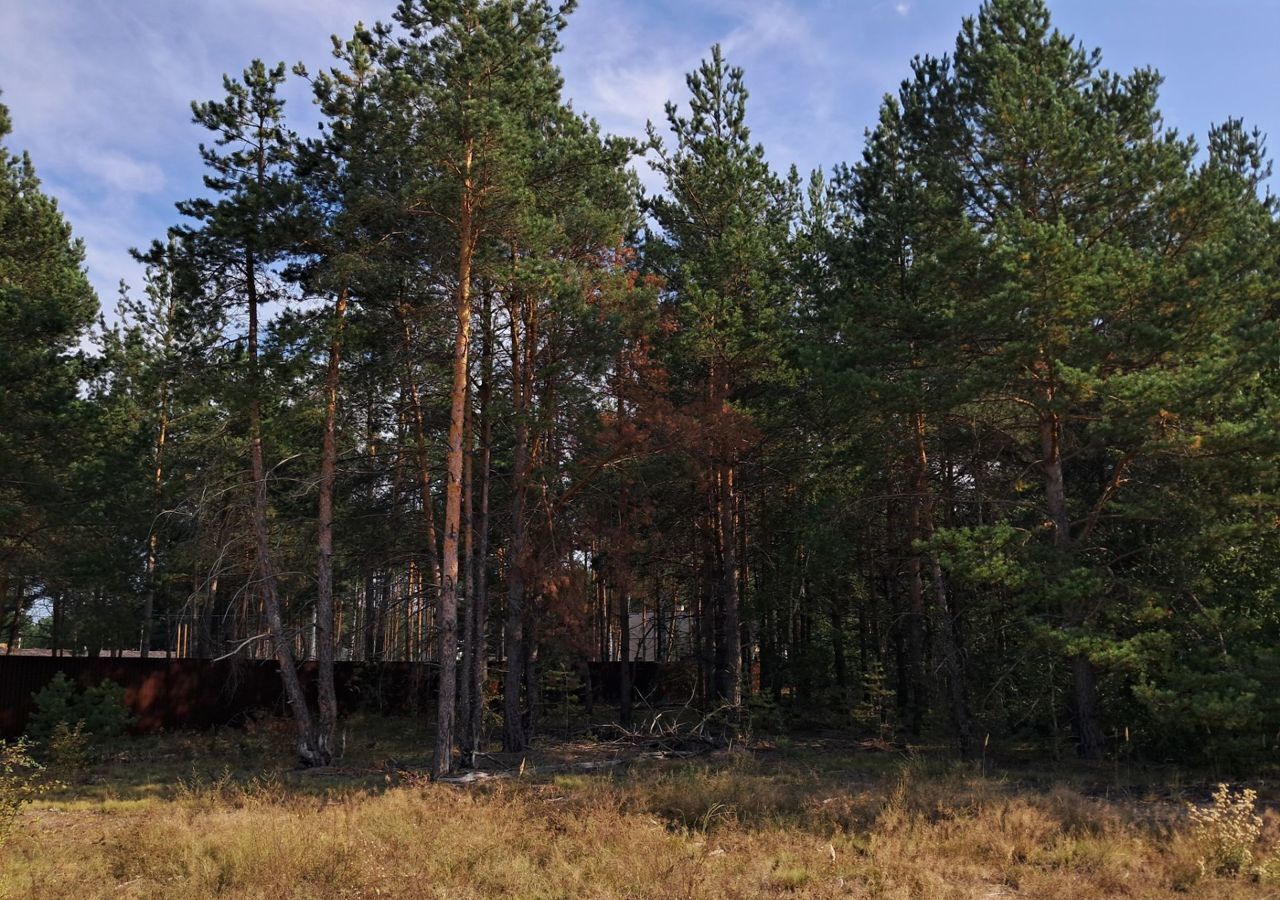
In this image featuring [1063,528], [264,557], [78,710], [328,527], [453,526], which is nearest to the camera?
[453,526]

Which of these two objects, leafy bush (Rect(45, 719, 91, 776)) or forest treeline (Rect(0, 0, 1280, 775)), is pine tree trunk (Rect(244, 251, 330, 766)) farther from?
leafy bush (Rect(45, 719, 91, 776))

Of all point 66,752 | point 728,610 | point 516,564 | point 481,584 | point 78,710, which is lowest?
point 66,752

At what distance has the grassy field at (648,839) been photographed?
26.0 ft

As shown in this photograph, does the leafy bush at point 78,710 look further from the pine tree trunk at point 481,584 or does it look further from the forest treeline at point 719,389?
the pine tree trunk at point 481,584

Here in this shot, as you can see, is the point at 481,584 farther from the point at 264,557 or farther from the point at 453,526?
the point at 264,557

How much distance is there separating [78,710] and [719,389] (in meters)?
16.6

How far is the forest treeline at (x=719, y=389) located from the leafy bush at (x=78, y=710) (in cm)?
308

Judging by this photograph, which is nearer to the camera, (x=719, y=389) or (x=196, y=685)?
(x=719, y=389)

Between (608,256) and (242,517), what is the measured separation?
371 inches

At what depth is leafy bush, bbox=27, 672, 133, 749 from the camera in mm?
19141

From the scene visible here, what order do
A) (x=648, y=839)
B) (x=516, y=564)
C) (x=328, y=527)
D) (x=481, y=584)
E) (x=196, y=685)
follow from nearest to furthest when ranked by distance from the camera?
(x=648, y=839) → (x=328, y=527) → (x=481, y=584) → (x=516, y=564) → (x=196, y=685)

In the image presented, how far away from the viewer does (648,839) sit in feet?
30.5

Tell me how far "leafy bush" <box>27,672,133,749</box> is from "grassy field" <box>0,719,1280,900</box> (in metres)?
6.63

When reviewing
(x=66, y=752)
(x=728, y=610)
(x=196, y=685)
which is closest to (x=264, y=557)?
(x=66, y=752)
